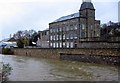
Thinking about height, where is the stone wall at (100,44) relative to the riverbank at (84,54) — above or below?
above

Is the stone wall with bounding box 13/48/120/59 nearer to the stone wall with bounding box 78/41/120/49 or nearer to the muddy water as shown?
the stone wall with bounding box 78/41/120/49

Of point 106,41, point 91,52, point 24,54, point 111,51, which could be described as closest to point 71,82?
point 111,51

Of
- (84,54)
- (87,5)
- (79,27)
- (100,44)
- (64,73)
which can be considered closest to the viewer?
(64,73)

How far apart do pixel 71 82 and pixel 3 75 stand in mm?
4359

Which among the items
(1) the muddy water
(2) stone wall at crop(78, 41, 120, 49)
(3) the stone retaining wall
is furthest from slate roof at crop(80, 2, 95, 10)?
(1) the muddy water

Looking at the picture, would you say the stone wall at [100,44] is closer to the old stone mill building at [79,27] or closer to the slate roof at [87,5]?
the old stone mill building at [79,27]

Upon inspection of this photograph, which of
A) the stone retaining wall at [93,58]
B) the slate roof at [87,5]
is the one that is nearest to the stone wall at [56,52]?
the stone retaining wall at [93,58]

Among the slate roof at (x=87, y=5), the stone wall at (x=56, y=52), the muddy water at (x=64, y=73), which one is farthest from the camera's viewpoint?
the slate roof at (x=87, y=5)

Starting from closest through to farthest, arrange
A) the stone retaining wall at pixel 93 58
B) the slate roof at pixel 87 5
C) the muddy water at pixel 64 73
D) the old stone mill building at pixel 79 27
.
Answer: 1. the muddy water at pixel 64 73
2. the stone retaining wall at pixel 93 58
3. the old stone mill building at pixel 79 27
4. the slate roof at pixel 87 5

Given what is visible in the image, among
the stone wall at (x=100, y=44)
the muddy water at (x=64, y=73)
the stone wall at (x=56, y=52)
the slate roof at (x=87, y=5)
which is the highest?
the slate roof at (x=87, y=5)

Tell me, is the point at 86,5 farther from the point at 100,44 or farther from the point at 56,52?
the point at 100,44

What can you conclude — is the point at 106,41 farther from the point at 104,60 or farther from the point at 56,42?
the point at 56,42

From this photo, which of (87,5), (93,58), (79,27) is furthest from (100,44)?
(87,5)

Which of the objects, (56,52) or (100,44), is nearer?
(100,44)
